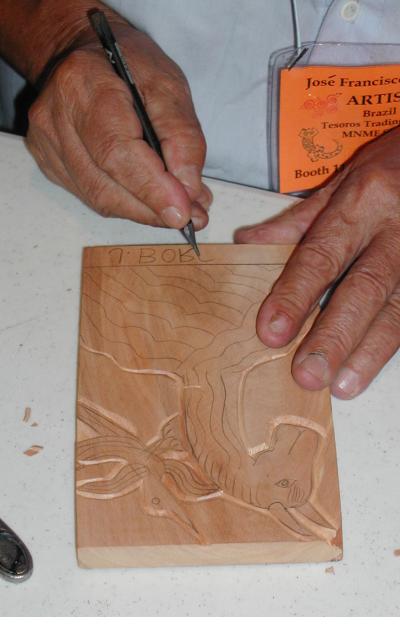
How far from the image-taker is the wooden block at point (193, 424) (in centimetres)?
70

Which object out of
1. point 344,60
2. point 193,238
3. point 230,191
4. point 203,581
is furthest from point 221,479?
point 344,60

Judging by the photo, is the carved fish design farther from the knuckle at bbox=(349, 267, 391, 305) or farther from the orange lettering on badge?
the orange lettering on badge

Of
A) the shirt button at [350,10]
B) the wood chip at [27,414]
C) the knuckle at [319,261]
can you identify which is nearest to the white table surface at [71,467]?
the wood chip at [27,414]

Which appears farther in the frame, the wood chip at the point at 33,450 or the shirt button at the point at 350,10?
the shirt button at the point at 350,10

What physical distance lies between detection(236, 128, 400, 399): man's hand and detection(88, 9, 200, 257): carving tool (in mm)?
81

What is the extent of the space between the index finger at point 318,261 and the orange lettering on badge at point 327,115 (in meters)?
0.12

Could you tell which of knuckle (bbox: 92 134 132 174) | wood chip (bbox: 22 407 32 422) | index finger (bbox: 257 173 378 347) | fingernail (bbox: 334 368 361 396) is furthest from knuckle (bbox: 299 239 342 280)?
wood chip (bbox: 22 407 32 422)

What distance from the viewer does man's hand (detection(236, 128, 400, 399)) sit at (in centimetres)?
80

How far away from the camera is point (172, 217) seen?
0.86m

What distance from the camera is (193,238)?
88 cm

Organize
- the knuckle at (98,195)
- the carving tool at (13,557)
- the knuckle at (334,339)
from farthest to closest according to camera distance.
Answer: the knuckle at (98,195) < the knuckle at (334,339) < the carving tool at (13,557)

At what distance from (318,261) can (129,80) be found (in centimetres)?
30

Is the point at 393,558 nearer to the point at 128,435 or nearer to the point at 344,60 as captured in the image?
the point at 128,435

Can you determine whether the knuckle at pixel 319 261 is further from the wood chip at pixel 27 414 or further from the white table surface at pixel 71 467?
the wood chip at pixel 27 414
